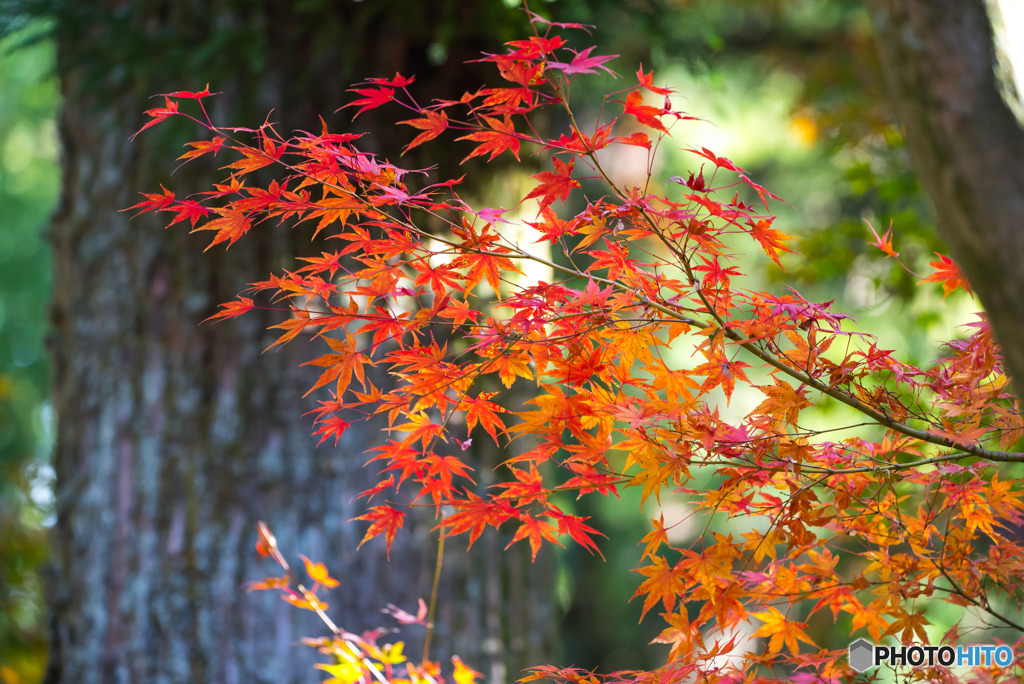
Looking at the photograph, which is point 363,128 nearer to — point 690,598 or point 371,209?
point 371,209

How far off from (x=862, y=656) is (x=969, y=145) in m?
1.04

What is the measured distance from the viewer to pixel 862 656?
1318 millimetres

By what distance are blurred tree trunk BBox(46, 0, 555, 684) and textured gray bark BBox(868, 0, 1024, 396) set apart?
1333 mm

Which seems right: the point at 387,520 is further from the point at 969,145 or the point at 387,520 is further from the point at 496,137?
the point at 969,145

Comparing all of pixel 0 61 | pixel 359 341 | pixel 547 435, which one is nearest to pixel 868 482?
pixel 547 435

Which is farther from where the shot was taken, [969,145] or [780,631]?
[780,631]

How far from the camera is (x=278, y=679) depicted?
1.79 metres

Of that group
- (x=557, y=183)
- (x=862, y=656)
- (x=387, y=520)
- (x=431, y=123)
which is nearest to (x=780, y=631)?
(x=862, y=656)

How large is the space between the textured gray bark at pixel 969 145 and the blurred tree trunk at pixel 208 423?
52.5 inches

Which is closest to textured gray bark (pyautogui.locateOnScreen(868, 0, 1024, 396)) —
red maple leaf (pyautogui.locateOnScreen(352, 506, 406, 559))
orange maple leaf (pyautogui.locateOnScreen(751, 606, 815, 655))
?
orange maple leaf (pyautogui.locateOnScreen(751, 606, 815, 655))

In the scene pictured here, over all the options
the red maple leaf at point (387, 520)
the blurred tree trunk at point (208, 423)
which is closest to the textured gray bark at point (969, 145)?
the red maple leaf at point (387, 520)

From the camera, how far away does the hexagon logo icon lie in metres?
1.29

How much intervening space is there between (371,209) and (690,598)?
0.68 metres

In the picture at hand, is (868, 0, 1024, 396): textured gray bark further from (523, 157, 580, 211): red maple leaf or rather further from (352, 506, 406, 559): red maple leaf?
(352, 506, 406, 559): red maple leaf
